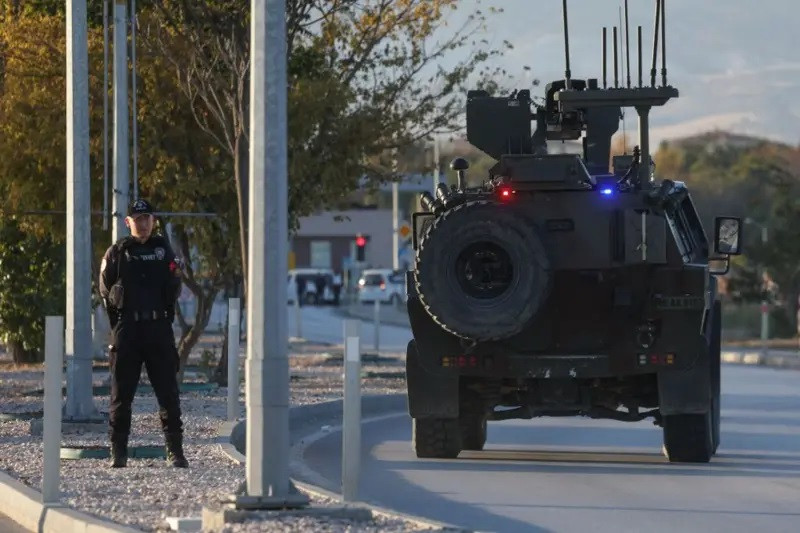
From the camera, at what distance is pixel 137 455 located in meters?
15.8

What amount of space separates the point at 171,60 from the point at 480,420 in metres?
9.40

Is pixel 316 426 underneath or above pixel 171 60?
underneath

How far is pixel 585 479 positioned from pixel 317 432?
564 cm

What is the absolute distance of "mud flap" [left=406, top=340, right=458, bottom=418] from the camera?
16.6 m

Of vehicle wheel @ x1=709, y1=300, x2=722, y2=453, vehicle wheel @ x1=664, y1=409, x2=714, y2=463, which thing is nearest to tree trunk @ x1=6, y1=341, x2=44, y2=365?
vehicle wheel @ x1=709, y1=300, x2=722, y2=453

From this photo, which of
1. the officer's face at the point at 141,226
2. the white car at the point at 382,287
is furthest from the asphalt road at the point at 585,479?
the white car at the point at 382,287

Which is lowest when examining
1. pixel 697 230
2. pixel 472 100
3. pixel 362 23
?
pixel 697 230

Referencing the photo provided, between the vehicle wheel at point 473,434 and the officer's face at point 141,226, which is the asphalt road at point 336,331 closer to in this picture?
the vehicle wheel at point 473,434

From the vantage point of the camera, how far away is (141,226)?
14844 mm

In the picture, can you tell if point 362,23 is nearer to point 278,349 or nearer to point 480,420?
point 480,420

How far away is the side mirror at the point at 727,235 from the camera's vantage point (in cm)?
1748

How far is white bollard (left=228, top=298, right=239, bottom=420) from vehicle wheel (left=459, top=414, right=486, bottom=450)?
3044mm

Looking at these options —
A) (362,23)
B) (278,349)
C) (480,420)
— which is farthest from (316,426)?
(278,349)

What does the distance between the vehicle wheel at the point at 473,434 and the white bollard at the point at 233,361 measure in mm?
3044
